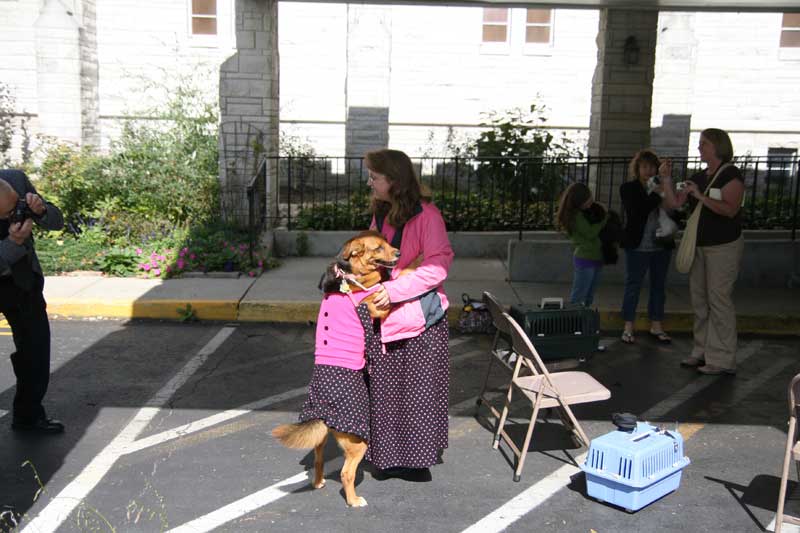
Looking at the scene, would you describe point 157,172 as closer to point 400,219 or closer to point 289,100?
point 400,219

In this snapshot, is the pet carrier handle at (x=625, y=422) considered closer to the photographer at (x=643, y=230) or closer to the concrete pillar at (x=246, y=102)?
the photographer at (x=643, y=230)

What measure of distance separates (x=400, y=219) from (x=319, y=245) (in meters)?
6.77

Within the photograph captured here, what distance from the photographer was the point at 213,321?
8633 millimetres

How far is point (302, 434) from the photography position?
14.0 feet

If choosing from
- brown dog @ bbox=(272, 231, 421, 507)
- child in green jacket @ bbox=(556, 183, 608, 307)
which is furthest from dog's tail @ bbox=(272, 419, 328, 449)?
child in green jacket @ bbox=(556, 183, 608, 307)

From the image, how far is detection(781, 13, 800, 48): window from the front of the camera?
21.0 m

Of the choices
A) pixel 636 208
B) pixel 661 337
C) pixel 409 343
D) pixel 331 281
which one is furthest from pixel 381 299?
pixel 661 337

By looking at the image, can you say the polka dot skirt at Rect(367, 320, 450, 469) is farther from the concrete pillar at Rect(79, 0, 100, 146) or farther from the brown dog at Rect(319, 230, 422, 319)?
the concrete pillar at Rect(79, 0, 100, 146)

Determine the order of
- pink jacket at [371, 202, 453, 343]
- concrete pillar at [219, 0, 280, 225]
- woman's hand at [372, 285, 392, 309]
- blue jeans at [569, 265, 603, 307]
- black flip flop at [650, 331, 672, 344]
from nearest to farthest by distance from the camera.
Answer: woman's hand at [372, 285, 392, 309]
pink jacket at [371, 202, 453, 343]
blue jeans at [569, 265, 603, 307]
black flip flop at [650, 331, 672, 344]
concrete pillar at [219, 0, 280, 225]

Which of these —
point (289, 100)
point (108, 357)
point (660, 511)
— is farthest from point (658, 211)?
point (289, 100)

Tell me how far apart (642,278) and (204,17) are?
15.9m

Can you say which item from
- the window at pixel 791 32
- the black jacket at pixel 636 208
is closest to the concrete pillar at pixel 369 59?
the black jacket at pixel 636 208

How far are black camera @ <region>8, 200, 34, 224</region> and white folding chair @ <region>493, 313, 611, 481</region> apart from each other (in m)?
3.03

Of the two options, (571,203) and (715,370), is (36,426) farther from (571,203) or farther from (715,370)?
(715,370)
